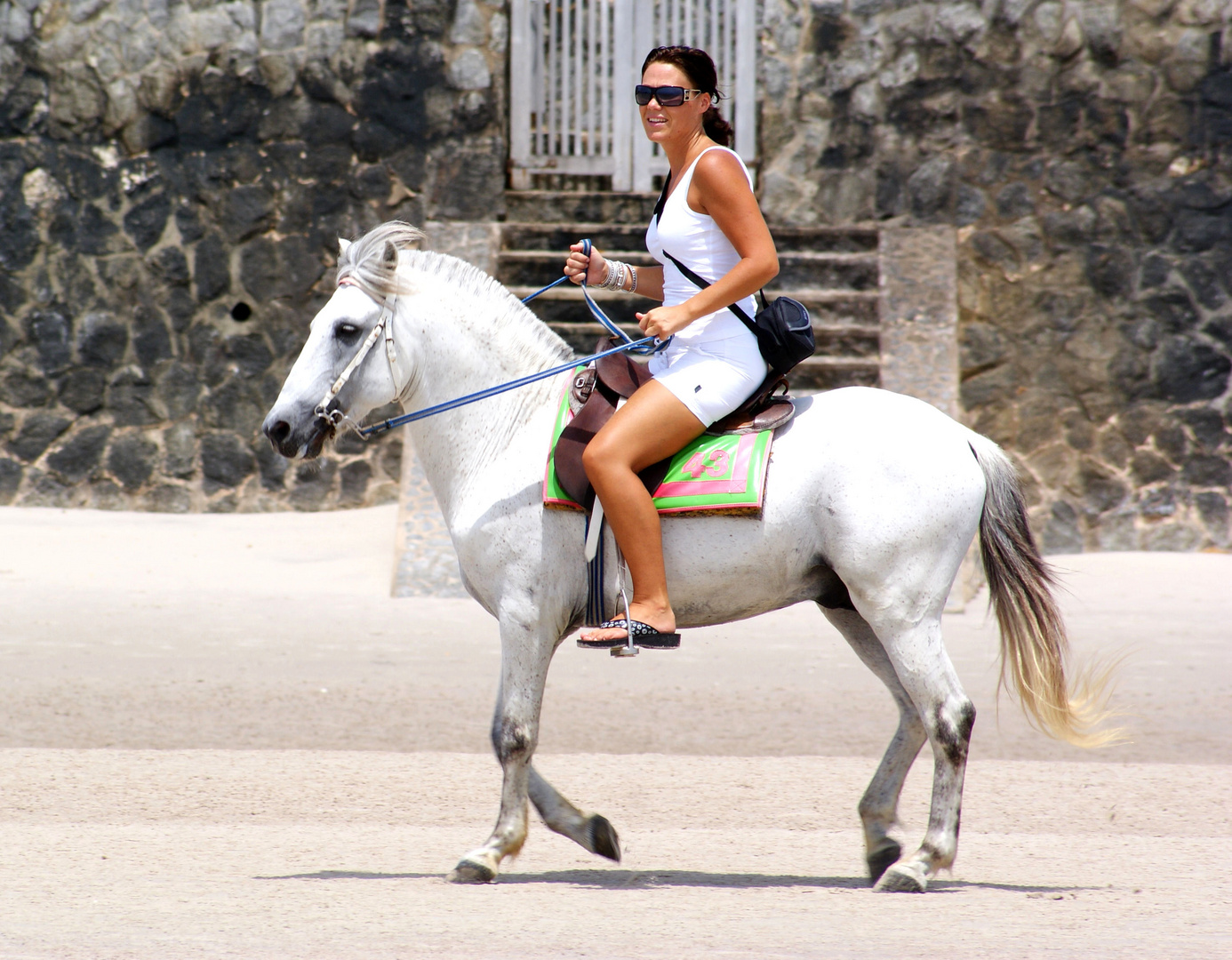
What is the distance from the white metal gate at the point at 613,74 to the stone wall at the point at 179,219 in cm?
117

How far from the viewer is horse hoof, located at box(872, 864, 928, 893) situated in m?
3.76

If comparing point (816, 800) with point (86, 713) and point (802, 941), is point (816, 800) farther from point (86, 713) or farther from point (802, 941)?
point (86, 713)

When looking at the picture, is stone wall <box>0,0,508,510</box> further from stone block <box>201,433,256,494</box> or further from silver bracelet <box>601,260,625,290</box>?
silver bracelet <box>601,260,625,290</box>

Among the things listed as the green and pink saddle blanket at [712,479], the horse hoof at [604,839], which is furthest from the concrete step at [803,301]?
the horse hoof at [604,839]

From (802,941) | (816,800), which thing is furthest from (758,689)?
(802,941)

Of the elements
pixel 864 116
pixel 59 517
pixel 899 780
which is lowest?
pixel 59 517

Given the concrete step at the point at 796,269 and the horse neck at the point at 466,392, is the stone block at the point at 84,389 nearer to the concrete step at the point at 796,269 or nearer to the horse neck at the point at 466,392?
the concrete step at the point at 796,269

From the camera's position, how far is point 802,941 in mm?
3158

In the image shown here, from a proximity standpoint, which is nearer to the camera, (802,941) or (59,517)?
(802,941)

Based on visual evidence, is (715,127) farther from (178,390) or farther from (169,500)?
(169,500)

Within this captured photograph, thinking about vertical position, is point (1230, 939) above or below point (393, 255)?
below

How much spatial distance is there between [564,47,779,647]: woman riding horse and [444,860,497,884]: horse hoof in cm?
74

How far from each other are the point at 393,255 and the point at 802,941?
2.28m

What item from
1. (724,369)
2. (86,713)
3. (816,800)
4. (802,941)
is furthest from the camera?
(86,713)
